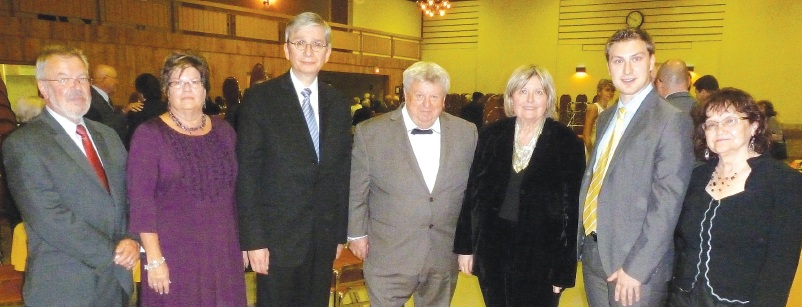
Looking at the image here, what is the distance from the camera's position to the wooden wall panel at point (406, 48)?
17.1 meters

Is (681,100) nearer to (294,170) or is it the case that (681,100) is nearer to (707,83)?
(707,83)

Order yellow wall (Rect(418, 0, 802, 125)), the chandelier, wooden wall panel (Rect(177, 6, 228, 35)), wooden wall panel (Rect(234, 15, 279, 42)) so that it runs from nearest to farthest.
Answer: wooden wall panel (Rect(177, 6, 228, 35)) → wooden wall panel (Rect(234, 15, 279, 42)) → yellow wall (Rect(418, 0, 802, 125)) → the chandelier

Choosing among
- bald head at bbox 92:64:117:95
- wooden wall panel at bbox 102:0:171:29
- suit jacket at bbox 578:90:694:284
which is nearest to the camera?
suit jacket at bbox 578:90:694:284

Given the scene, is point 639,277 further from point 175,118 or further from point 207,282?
point 175,118

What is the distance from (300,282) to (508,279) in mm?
936

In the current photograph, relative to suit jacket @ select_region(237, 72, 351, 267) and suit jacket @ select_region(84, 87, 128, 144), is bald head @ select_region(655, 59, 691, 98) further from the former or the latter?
suit jacket @ select_region(84, 87, 128, 144)

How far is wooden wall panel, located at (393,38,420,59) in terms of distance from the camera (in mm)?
17094

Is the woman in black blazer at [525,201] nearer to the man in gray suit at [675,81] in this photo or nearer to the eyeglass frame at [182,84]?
the eyeglass frame at [182,84]

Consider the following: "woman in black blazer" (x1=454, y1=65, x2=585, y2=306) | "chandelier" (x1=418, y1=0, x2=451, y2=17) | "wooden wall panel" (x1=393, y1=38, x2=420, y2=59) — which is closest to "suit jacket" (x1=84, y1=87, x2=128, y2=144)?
"woman in black blazer" (x1=454, y1=65, x2=585, y2=306)

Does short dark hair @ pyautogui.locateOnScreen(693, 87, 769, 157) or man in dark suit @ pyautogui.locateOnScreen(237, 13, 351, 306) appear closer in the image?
short dark hair @ pyautogui.locateOnScreen(693, 87, 769, 157)

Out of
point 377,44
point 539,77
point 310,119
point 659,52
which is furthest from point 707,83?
point 377,44

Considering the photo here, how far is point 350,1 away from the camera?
15.6 m

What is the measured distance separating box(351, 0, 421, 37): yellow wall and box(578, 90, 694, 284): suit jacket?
14.6 m

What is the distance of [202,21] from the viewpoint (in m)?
11.0
